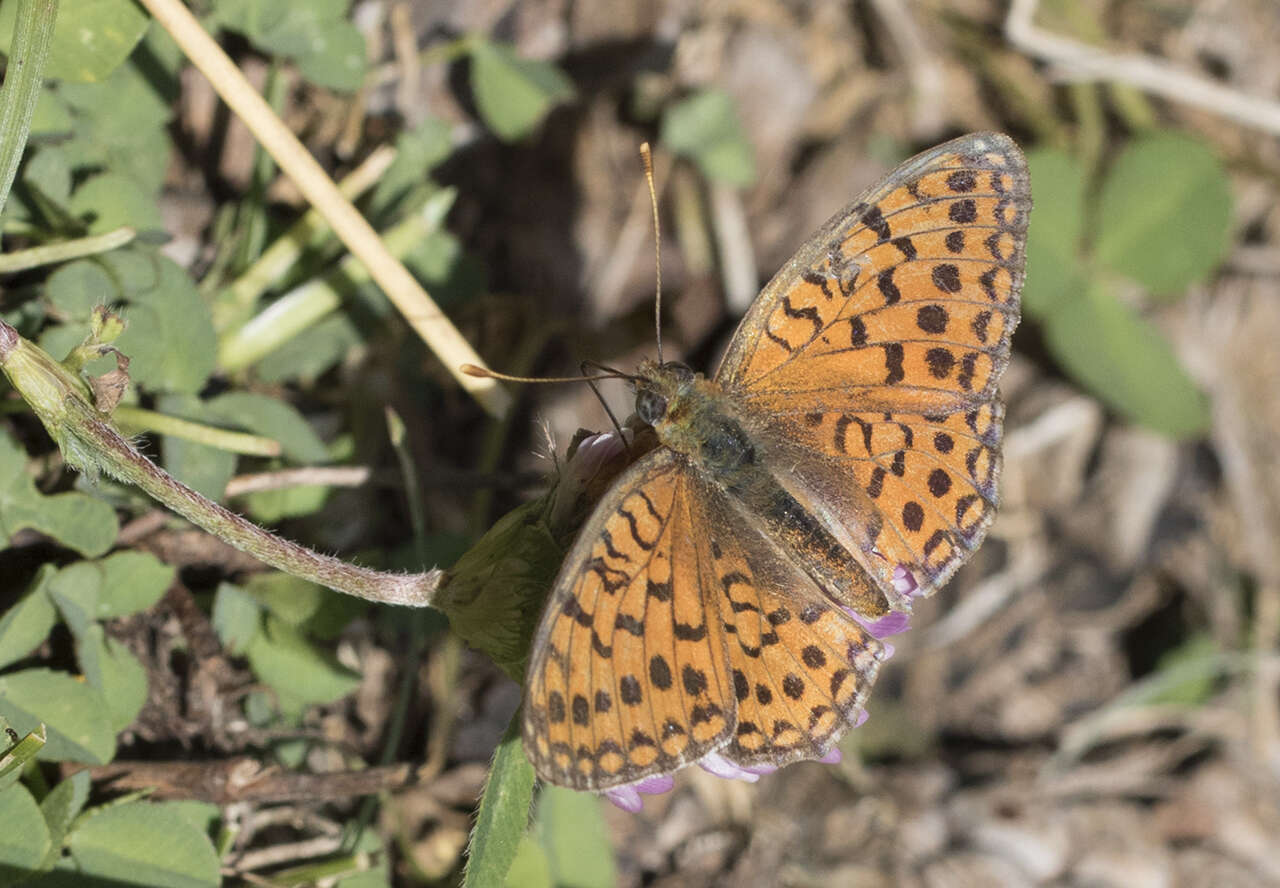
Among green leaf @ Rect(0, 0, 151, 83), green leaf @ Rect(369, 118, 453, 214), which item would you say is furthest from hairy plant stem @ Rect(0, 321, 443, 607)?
green leaf @ Rect(369, 118, 453, 214)

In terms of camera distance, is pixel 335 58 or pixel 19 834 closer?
pixel 19 834

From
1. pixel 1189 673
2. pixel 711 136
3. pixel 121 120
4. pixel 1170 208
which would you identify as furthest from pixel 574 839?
pixel 1170 208

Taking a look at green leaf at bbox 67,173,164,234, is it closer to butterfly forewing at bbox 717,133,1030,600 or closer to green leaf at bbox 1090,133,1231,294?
butterfly forewing at bbox 717,133,1030,600

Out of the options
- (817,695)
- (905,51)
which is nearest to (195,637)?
(817,695)

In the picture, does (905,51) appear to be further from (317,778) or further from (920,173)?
(317,778)

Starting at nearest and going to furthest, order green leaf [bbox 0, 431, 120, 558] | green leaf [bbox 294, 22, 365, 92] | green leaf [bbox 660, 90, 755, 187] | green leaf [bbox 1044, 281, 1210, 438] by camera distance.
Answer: green leaf [bbox 0, 431, 120, 558] < green leaf [bbox 294, 22, 365, 92] < green leaf [bbox 660, 90, 755, 187] < green leaf [bbox 1044, 281, 1210, 438]

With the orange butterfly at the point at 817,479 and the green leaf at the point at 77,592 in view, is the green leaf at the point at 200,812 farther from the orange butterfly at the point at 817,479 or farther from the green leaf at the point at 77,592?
the orange butterfly at the point at 817,479

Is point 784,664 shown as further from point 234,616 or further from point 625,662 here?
point 234,616

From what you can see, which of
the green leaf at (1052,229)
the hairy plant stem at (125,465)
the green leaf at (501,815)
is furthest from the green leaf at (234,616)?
the green leaf at (1052,229)
